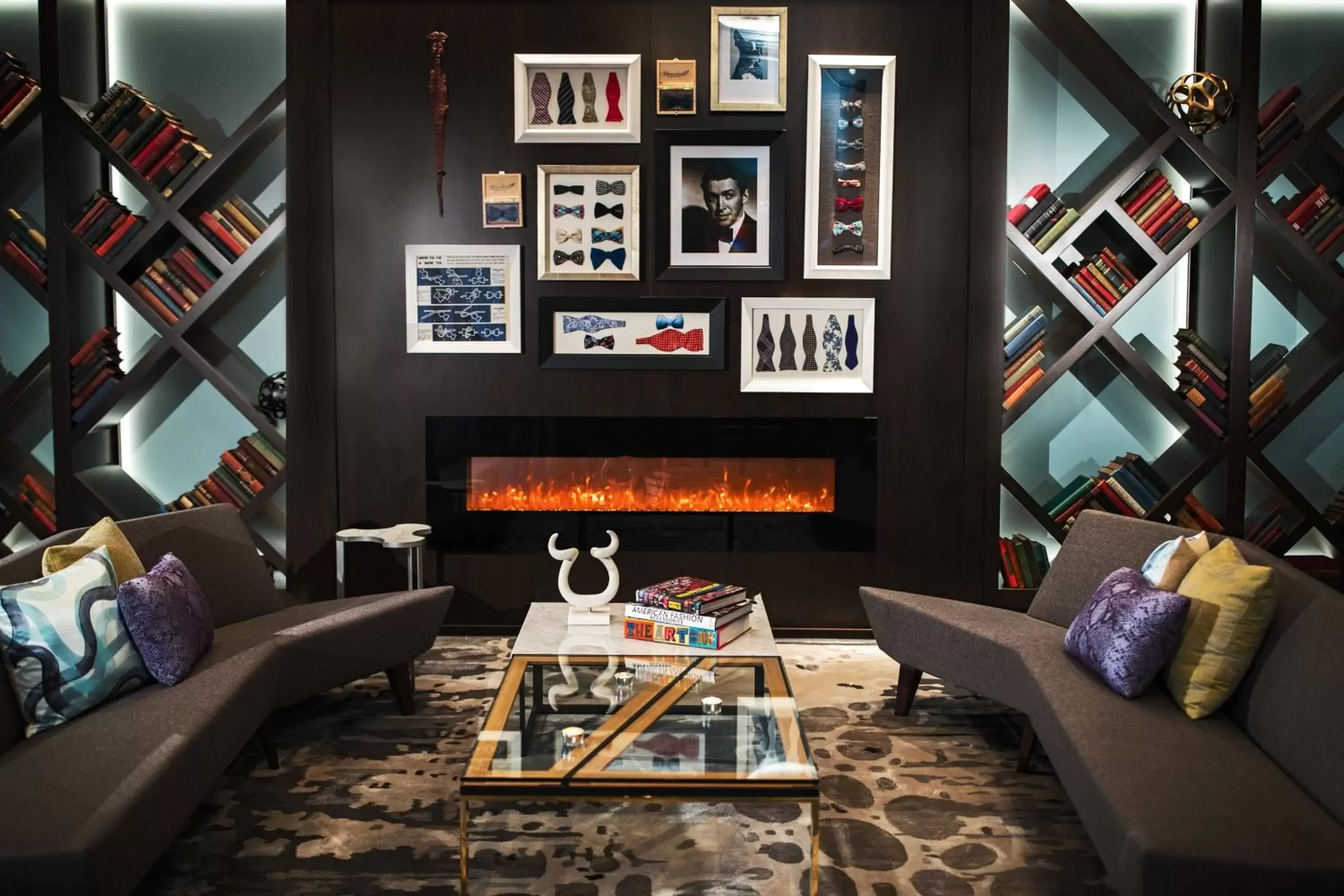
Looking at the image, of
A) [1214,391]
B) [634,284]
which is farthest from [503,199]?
[1214,391]

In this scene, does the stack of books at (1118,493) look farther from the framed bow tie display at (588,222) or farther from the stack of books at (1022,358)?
the framed bow tie display at (588,222)

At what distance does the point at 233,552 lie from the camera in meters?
3.80

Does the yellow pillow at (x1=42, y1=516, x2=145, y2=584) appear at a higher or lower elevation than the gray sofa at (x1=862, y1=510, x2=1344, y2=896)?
higher

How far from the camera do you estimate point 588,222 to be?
473 cm

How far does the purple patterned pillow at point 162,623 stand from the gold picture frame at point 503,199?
2.14m

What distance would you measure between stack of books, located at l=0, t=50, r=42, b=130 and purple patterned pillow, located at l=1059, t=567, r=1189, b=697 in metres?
4.58

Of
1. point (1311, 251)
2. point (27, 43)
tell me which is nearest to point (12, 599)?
point (27, 43)

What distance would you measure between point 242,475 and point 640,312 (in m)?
1.83

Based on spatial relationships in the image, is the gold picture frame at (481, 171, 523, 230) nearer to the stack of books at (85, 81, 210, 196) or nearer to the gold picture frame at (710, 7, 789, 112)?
the gold picture frame at (710, 7, 789, 112)

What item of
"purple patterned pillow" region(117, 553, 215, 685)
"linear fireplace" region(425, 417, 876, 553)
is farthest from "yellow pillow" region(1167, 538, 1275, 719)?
"purple patterned pillow" region(117, 553, 215, 685)

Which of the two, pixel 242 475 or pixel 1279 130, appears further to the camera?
pixel 242 475

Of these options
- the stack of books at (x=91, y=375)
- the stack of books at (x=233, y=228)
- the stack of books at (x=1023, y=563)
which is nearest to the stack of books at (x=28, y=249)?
the stack of books at (x=91, y=375)

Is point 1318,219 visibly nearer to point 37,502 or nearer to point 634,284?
point 634,284

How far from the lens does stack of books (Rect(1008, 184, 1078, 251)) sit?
4.71 metres
